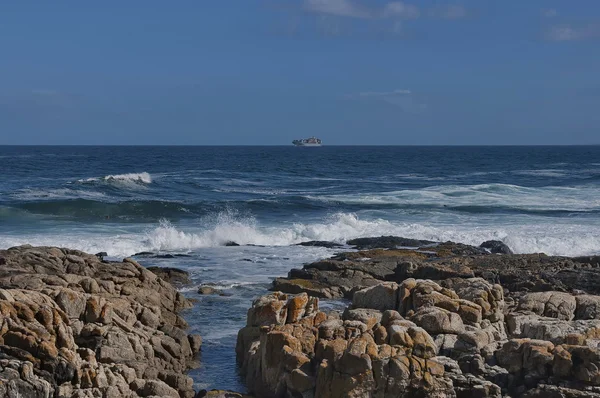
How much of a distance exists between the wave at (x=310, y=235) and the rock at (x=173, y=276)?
743 centimetres

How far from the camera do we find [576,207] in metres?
54.8

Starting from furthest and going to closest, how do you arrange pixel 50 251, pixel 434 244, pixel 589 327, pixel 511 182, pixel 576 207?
pixel 511 182 < pixel 576 207 < pixel 434 244 < pixel 50 251 < pixel 589 327

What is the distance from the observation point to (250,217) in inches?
1940

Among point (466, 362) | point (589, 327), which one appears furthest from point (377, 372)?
point (589, 327)

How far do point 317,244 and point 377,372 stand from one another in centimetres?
2390

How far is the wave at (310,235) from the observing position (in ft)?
125

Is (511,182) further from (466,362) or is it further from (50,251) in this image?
(466,362)

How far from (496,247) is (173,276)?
1426cm

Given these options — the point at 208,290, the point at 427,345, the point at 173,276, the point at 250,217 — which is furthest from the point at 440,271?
the point at 250,217

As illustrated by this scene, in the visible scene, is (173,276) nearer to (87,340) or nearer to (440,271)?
(440,271)

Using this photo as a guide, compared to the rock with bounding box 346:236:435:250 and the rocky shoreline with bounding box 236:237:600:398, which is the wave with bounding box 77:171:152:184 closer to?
the rock with bounding box 346:236:435:250

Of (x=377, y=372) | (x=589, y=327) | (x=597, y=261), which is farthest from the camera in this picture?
(x=597, y=261)

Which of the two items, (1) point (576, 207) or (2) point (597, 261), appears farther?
(1) point (576, 207)

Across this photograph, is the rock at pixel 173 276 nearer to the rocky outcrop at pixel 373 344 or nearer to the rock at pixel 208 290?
the rock at pixel 208 290
